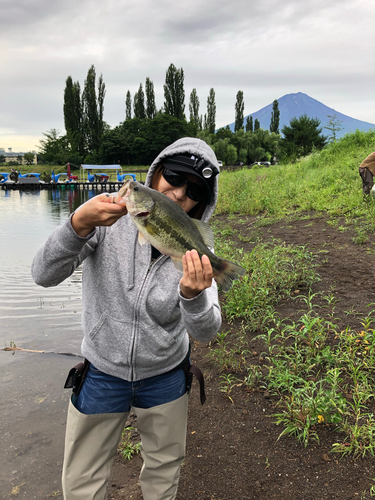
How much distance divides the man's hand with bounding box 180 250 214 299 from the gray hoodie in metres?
0.13

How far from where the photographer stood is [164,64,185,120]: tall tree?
240 ft

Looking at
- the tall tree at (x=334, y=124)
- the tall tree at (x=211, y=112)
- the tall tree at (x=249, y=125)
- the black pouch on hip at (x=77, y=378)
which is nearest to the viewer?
the black pouch on hip at (x=77, y=378)

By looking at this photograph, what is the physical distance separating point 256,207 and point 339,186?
2.97m

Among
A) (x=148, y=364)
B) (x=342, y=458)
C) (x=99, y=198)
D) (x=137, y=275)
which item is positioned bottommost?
(x=342, y=458)

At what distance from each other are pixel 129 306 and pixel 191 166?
2.75 feet

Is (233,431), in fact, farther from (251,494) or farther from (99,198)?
(99,198)

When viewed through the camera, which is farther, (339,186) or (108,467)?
(339,186)

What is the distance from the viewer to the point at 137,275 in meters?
2.01

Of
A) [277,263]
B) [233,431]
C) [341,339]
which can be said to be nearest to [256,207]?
[277,263]

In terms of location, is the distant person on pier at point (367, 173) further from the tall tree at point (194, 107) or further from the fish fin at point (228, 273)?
the tall tree at point (194, 107)

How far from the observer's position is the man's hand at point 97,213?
1.65 metres

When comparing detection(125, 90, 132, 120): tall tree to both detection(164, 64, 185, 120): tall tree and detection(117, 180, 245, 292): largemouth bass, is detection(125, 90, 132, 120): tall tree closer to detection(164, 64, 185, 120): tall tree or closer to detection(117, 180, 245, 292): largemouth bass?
detection(164, 64, 185, 120): tall tree

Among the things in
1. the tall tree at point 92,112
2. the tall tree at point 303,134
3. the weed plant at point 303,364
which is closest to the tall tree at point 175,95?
the tall tree at point 92,112

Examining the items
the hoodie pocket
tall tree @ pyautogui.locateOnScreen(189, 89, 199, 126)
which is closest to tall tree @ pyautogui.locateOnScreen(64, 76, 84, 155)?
tall tree @ pyautogui.locateOnScreen(189, 89, 199, 126)
